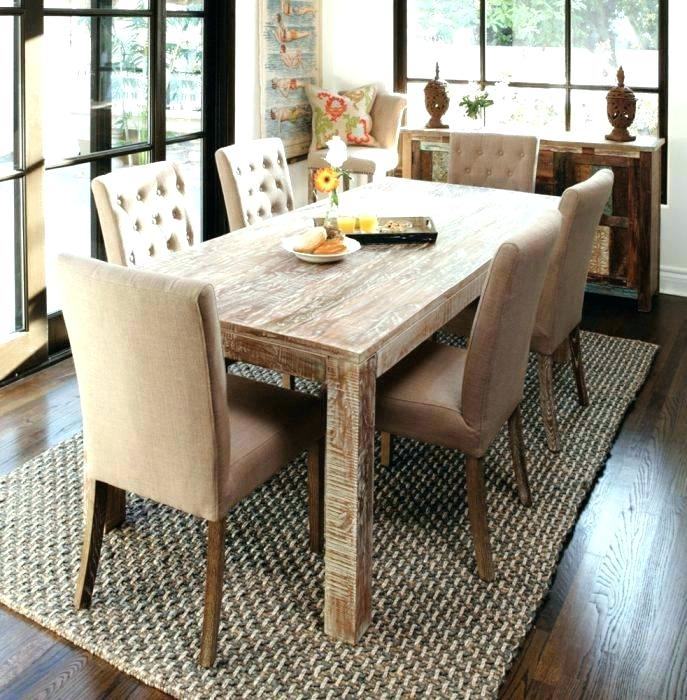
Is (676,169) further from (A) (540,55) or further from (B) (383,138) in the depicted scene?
(B) (383,138)

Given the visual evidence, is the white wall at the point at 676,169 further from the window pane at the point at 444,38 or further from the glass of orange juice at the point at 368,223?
the glass of orange juice at the point at 368,223

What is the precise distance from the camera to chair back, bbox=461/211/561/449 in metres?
2.38

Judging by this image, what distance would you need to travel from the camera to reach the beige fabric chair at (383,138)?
218 inches

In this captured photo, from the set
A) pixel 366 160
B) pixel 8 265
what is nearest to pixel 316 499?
pixel 8 265

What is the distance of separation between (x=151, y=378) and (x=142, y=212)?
127 centimetres

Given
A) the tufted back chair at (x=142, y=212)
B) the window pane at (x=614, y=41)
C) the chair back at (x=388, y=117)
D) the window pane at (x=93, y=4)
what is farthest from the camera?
the chair back at (x=388, y=117)

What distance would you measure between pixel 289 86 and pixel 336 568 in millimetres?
3972

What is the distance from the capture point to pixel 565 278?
3.29 meters

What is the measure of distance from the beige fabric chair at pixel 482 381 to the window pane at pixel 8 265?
6.31 feet

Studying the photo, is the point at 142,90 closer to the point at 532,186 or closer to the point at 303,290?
the point at 532,186

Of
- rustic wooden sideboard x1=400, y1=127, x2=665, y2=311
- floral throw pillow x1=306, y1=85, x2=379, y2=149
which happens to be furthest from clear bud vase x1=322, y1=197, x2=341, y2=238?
floral throw pillow x1=306, y1=85, x2=379, y2=149

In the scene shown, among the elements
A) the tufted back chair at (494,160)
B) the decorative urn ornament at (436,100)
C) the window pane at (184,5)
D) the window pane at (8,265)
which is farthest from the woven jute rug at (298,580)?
the decorative urn ornament at (436,100)

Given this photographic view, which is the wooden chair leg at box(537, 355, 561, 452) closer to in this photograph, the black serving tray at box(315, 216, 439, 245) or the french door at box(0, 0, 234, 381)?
the black serving tray at box(315, 216, 439, 245)

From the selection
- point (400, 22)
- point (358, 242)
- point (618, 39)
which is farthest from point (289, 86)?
point (358, 242)
